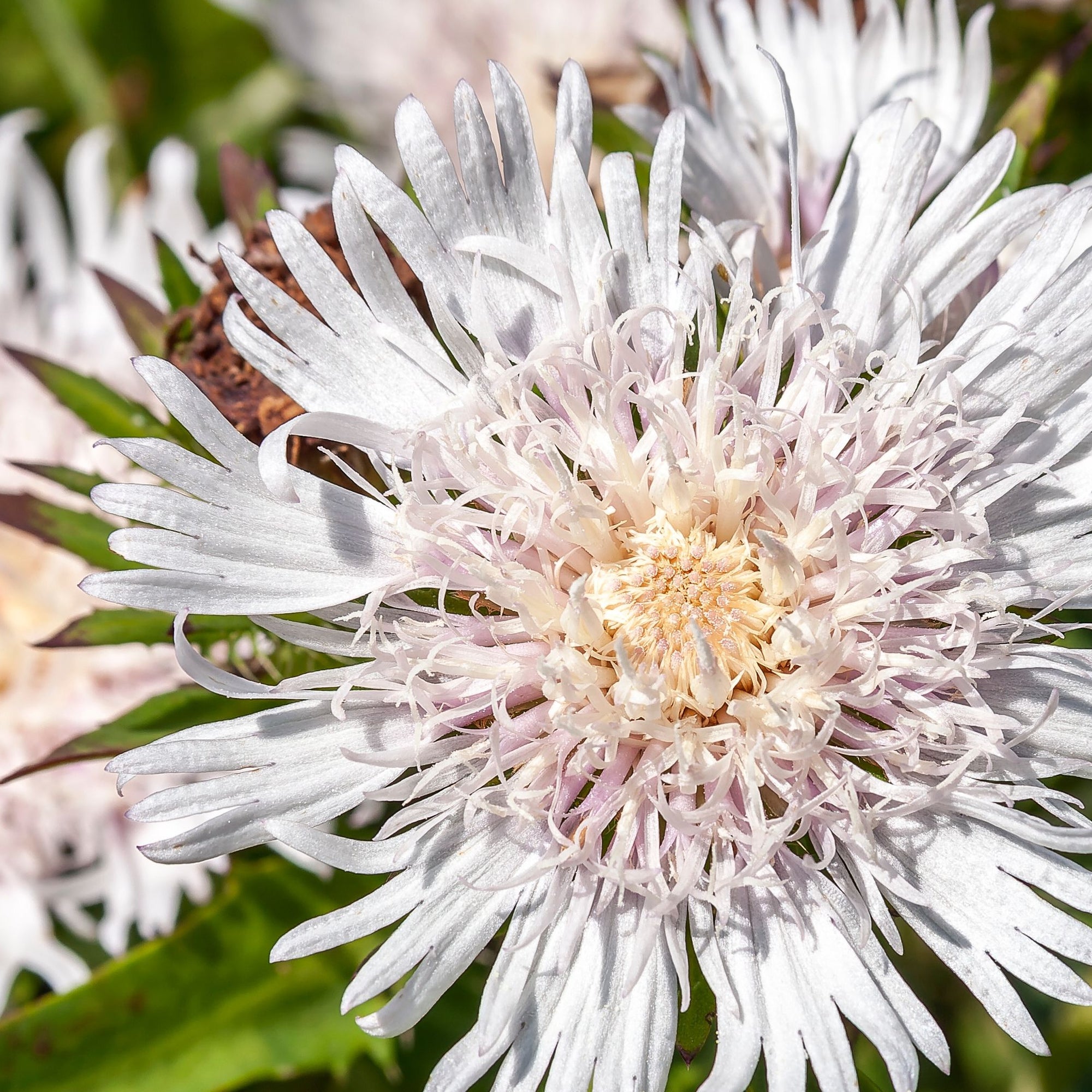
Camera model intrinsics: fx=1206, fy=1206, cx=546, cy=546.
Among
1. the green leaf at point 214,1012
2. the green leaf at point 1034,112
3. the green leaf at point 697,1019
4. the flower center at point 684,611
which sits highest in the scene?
the green leaf at point 1034,112

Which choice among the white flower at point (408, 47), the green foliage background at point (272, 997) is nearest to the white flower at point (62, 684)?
the green foliage background at point (272, 997)

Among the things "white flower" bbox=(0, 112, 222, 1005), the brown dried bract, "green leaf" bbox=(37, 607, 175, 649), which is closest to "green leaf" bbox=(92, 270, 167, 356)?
the brown dried bract

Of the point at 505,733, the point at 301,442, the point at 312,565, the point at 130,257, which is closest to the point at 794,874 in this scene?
the point at 505,733

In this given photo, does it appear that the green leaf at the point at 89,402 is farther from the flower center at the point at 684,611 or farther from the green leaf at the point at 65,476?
the flower center at the point at 684,611

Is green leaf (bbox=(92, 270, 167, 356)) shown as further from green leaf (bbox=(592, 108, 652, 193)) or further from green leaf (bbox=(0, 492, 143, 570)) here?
green leaf (bbox=(592, 108, 652, 193))

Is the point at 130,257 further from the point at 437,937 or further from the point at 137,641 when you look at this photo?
the point at 437,937

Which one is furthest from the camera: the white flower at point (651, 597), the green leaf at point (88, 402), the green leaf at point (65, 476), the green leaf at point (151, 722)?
the green leaf at point (88, 402)
